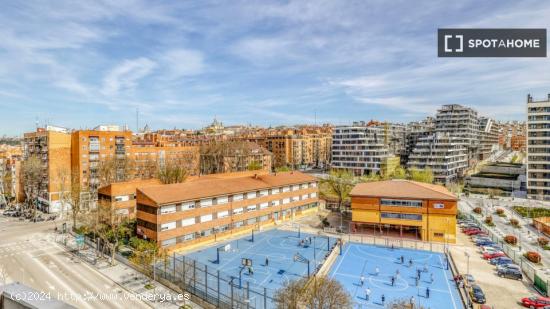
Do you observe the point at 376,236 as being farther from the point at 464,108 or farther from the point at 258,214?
the point at 464,108

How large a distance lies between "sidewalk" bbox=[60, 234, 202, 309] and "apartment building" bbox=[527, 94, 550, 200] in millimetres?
80826

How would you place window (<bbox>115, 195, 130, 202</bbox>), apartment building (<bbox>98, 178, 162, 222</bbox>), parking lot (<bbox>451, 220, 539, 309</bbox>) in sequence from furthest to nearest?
window (<bbox>115, 195, 130, 202</bbox>) → apartment building (<bbox>98, 178, 162, 222</bbox>) → parking lot (<bbox>451, 220, 539, 309</bbox>)

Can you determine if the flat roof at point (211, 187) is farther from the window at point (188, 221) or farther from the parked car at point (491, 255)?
the parked car at point (491, 255)

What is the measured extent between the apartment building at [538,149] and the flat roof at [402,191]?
1624 inches

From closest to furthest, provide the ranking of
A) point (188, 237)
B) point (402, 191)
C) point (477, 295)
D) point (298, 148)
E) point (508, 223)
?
point (477, 295)
point (188, 237)
point (402, 191)
point (508, 223)
point (298, 148)

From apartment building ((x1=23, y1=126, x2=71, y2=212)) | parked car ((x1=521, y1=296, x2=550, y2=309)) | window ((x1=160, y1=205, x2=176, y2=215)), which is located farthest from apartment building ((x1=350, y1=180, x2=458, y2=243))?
apartment building ((x1=23, y1=126, x2=71, y2=212))

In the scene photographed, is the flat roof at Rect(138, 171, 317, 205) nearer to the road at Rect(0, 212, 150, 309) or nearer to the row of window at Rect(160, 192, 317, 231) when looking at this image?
the row of window at Rect(160, 192, 317, 231)

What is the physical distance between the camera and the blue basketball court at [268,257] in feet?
111

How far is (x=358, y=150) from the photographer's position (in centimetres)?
10850

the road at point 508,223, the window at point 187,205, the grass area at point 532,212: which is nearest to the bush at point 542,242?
the road at point 508,223

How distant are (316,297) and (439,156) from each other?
285 feet

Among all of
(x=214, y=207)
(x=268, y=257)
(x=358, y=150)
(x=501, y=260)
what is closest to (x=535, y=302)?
(x=501, y=260)

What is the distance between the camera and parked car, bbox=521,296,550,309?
90.9ft

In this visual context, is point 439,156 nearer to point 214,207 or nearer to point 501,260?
point 501,260
